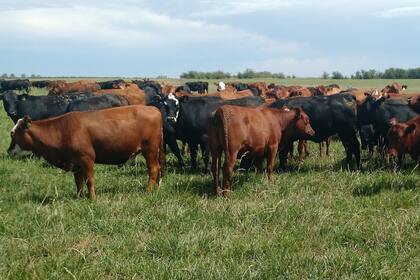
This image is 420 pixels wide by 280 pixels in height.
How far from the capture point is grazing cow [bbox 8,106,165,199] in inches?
353

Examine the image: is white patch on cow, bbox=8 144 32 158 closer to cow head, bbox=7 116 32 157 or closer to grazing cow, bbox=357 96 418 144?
cow head, bbox=7 116 32 157

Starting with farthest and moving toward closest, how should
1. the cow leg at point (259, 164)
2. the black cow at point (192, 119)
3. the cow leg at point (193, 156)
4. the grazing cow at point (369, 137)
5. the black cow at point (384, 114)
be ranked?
the grazing cow at point (369, 137) → the black cow at point (384, 114) → the black cow at point (192, 119) → the cow leg at point (193, 156) → the cow leg at point (259, 164)

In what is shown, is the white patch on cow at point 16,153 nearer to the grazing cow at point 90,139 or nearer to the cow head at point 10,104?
the cow head at point 10,104

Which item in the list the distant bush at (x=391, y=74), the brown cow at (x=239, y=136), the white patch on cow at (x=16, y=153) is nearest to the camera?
the brown cow at (x=239, y=136)

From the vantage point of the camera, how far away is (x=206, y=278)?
16.8 feet

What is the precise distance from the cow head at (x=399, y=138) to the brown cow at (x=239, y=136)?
7.12ft

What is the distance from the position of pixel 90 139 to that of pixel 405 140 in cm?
577

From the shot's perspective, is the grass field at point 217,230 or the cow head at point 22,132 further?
the cow head at point 22,132

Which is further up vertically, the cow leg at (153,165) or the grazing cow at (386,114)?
the grazing cow at (386,114)

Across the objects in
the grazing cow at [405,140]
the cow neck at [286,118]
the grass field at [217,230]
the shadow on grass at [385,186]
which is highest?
the cow neck at [286,118]

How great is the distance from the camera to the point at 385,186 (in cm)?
924

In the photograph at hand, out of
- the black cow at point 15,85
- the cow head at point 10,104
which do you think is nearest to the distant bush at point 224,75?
the black cow at point 15,85

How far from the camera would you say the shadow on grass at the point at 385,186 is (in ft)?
29.4

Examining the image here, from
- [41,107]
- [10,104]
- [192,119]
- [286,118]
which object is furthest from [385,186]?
[10,104]
